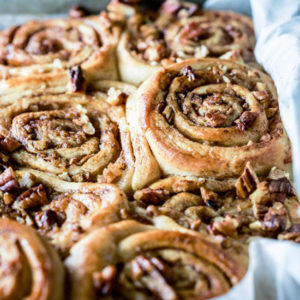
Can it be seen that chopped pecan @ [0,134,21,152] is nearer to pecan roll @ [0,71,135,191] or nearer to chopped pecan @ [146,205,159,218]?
pecan roll @ [0,71,135,191]

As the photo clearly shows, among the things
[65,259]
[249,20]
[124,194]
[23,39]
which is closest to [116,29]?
[23,39]

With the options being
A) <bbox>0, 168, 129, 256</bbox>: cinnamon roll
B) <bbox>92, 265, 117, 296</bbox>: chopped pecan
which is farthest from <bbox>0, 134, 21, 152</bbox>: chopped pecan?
<bbox>92, 265, 117, 296</bbox>: chopped pecan

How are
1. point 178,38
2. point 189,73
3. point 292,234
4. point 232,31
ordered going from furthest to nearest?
point 232,31 < point 178,38 < point 189,73 < point 292,234

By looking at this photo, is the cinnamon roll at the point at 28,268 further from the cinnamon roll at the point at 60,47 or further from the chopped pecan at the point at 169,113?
the cinnamon roll at the point at 60,47

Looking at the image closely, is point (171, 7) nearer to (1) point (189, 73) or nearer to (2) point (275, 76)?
(1) point (189, 73)

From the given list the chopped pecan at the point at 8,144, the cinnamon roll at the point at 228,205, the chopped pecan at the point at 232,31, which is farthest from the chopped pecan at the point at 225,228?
the chopped pecan at the point at 232,31

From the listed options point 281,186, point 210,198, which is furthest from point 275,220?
point 210,198
